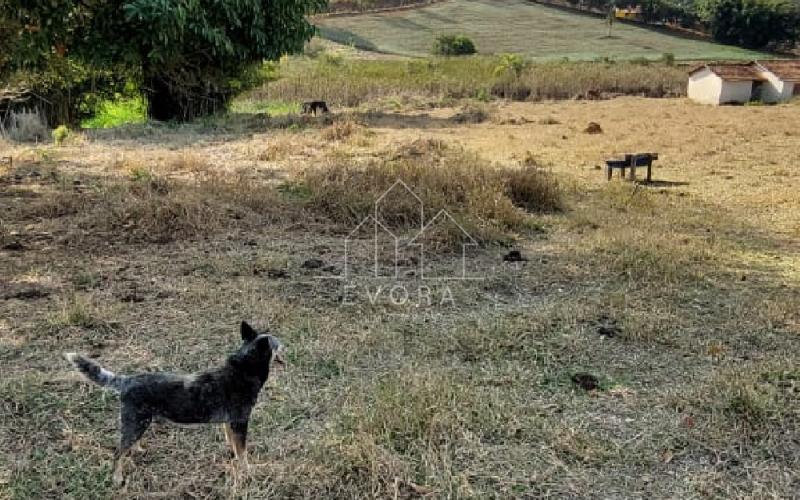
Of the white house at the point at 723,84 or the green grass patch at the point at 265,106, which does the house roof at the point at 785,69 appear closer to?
the white house at the point at 723,84

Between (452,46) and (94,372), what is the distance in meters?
39.5

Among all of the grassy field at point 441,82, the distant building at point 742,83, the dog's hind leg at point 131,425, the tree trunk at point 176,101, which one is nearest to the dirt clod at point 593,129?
the grassy field at point 441,82

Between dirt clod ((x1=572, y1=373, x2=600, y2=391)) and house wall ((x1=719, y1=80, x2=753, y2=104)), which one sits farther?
house wall ((x1=719, y1=80, x2=753, y2=104))

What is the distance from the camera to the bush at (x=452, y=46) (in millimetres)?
39344

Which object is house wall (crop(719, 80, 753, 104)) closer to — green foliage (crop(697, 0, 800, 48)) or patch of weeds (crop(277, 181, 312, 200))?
green foliage (crop(697, 0, 800, 48))

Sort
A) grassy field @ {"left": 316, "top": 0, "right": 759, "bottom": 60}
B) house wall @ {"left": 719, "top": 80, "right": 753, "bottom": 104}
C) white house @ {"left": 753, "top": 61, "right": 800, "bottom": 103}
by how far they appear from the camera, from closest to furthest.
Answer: house wall @ {"left": 719, "top": 80, "right": 753, "bottom": 104} → white house @ {"left": 753, "top": 61, "right": 800, "bottom": 103} → grassy field @ {"left": 316, "top": 0, "right": 759, "bottom": 60}

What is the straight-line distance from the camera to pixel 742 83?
25.2 metres

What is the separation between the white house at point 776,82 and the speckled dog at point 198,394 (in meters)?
28.5

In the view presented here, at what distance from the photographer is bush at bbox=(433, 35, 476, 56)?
129ft

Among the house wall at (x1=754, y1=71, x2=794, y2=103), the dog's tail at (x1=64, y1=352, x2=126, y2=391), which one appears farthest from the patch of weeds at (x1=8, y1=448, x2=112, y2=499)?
the house wall at (x1=754, y1=71, x2=794, y2=103)

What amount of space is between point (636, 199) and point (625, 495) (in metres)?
5.60

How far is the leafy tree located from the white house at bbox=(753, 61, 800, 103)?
967 inches

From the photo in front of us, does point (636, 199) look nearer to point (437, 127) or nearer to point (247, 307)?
point (247, 307)

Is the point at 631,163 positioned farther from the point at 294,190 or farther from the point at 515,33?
the point at 515,33
